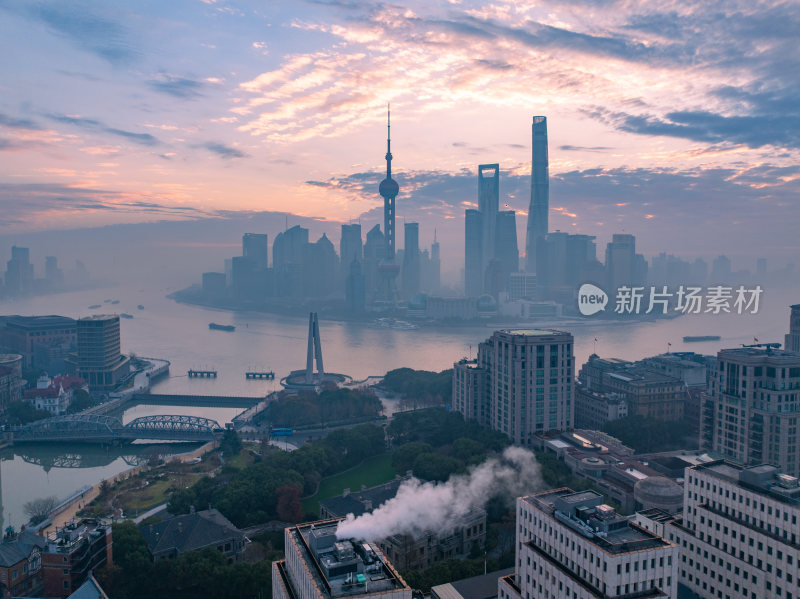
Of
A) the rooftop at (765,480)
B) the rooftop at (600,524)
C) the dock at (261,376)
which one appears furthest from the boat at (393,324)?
the rooftop at (600,524)

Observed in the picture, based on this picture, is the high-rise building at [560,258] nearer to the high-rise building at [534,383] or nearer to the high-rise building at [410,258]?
the high-rise building at [410,258]

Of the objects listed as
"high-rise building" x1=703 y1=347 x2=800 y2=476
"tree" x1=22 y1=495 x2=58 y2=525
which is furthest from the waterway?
"high-rise building" x1=703 y1=347 x2=800 y2=476

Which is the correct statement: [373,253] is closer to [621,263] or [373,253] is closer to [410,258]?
[410,258]

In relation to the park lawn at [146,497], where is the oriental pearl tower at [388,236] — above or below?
above

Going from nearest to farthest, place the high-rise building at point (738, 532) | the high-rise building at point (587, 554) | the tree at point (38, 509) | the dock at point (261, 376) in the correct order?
the high-rise building at point (587, 554)
the high-rise building at point (738, 532)
the tree at point (38, 509)
the dock at point (261, 376)

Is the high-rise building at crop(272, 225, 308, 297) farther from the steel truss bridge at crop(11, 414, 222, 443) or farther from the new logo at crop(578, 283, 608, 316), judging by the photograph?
the steel truss bridge at crop(11, 414, 222, 443)
